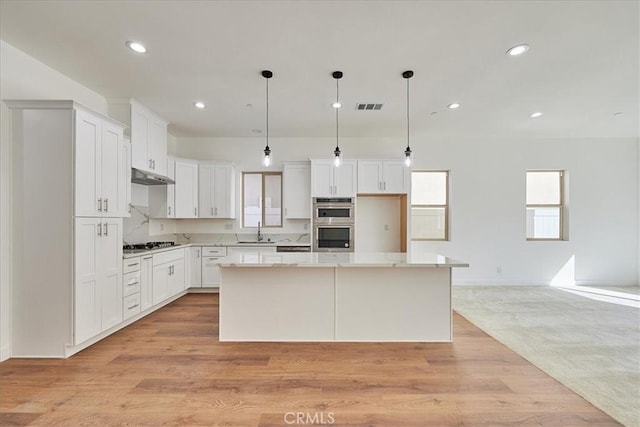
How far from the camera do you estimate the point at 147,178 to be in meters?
4.12

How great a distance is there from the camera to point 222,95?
3.64 metres

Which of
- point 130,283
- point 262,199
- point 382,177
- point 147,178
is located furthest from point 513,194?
point 130,283

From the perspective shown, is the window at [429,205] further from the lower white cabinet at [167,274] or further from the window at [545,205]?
the lower white cabinet at [167,274]

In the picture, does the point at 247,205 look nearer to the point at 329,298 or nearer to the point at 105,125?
the point at 105,125

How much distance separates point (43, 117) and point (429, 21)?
3573 millimetres

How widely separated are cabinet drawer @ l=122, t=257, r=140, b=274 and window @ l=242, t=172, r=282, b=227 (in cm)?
225

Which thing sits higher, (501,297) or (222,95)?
(222,95)

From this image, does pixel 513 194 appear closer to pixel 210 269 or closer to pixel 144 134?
pixel 210 269

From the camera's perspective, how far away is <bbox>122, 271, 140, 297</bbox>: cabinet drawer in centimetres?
335

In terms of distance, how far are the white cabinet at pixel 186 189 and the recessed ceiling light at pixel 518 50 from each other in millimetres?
4857

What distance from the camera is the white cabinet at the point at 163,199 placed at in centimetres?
473

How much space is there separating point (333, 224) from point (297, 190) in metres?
0.96

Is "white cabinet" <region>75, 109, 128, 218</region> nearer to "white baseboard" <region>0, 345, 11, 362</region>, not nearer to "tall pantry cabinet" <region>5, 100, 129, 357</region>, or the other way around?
"tall pantry cabinet" <region>5, 100, 129, 357</region>

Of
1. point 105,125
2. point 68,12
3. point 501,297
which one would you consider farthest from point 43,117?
point 501,297
